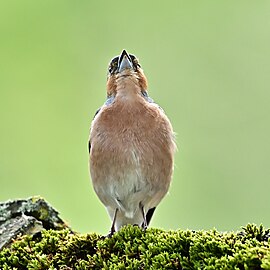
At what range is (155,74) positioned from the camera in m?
9.15

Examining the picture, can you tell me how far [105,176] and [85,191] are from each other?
350 cm

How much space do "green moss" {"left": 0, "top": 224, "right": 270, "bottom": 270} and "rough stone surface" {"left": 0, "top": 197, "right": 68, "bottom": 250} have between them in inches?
5.6

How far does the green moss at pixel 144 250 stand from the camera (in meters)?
3.23

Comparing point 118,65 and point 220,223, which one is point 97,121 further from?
point 220,223

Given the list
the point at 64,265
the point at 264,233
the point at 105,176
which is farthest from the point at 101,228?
the point at 264,233

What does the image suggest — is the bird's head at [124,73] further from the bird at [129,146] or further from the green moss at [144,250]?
the green moss at [144,250]

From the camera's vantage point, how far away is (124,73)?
5.34 meters

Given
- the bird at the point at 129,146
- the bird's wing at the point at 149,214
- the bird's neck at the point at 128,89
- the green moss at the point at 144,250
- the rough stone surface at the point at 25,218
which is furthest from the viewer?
the bird's wing at the point at 149,214

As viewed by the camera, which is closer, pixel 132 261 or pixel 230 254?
pixel 230 254

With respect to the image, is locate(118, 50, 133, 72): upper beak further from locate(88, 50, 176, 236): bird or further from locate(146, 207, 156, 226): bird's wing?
locate(146, 207, 156, 226): bird's wing

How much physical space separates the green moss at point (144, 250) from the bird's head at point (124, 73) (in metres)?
1.41

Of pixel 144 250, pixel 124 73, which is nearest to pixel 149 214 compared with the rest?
pixel 124 73

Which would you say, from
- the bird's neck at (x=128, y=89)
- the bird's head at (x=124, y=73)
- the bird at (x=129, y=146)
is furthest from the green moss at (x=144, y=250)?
the bird's head at (x=124, y=73)

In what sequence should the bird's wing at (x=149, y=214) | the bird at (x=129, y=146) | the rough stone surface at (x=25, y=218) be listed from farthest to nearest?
the bird's wing at (x=149, y=214), the bird at (x=129, y=146), the rough stone surface at (x=25, y=218)
